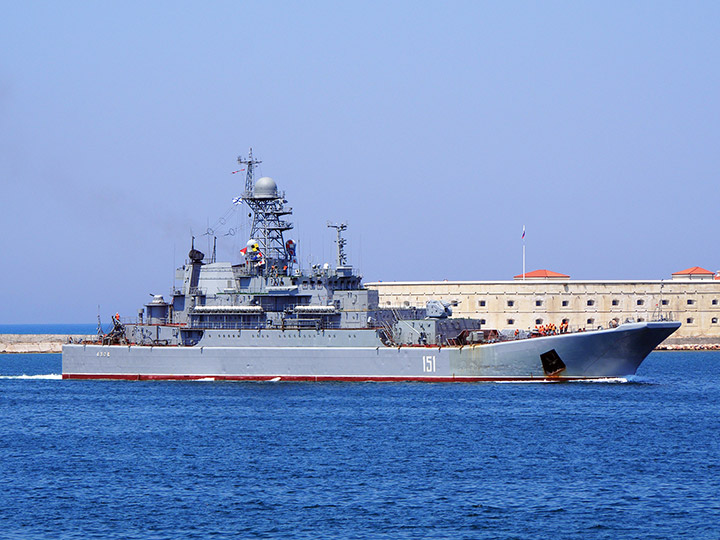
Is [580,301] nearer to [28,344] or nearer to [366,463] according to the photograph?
[28,344]

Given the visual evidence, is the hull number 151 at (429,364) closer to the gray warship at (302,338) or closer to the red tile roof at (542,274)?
the gray warship at (302,338)

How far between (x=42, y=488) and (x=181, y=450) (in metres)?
5.24

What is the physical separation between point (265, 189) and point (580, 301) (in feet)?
157

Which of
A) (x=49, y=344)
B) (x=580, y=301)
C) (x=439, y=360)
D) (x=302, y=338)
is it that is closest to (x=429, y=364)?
(x=439, y=360)

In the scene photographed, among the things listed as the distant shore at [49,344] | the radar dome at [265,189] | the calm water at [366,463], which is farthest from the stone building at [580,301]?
the calm water at [366,463]

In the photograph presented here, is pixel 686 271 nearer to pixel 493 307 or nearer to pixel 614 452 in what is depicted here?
pixel 493 307

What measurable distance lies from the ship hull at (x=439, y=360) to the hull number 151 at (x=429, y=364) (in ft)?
0.15

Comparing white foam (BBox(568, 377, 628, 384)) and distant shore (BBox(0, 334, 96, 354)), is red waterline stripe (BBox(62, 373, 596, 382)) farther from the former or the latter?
distant shore (BBox(0, 334, 96, 354))

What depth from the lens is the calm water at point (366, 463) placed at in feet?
67.6

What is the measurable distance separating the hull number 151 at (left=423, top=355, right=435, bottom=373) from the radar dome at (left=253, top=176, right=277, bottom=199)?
11.7 m

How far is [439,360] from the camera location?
43.5 meters

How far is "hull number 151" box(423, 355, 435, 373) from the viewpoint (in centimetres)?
4362

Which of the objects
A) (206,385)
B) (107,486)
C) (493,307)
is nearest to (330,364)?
(206,385)

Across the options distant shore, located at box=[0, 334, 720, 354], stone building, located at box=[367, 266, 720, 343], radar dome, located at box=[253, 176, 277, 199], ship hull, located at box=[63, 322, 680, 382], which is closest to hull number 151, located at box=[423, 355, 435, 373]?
ship hull, located at box=[63, 322, 680, 382]
